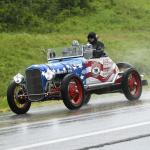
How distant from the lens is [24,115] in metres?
16.5

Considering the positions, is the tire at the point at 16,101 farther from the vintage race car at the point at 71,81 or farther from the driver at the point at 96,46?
the driver at the point at 96,46

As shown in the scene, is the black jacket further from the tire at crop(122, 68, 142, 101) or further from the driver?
the tire at crop(122, 68, 142, 101)

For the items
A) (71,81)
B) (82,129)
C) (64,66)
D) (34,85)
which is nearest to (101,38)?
(64,66)

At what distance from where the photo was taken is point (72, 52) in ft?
60.5

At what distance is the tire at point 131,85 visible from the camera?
61.9 ft

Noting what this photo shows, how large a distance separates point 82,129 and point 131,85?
7303 mm

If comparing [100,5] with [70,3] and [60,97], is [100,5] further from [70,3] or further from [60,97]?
[60,97]

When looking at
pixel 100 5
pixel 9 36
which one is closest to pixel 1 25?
pixel 9 36

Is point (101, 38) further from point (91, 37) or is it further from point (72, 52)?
point (72, 52)

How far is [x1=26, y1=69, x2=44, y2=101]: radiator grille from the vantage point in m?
17.2

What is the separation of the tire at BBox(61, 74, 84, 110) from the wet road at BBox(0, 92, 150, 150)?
26cm

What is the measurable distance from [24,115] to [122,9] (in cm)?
3034

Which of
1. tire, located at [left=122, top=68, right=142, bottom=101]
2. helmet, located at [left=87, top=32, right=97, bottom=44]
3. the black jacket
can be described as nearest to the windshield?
the black jacket

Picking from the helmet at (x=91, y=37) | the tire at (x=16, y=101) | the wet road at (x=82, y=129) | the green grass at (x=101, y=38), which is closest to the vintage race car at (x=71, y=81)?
the tire at (x=16, y=101)
